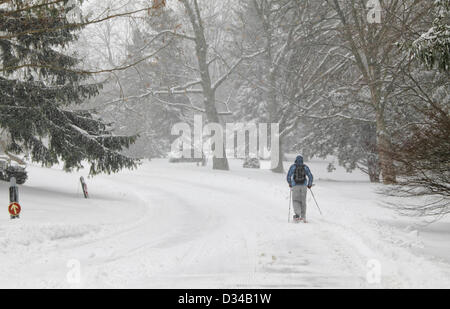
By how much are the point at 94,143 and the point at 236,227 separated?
6.24 m

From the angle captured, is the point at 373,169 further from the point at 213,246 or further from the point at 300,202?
the point at 213,246

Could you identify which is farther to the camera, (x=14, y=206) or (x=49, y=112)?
(x=49, y=112)

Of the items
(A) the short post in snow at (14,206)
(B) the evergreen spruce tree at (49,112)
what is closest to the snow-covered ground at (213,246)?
(A) the short post in snow at (14,206)

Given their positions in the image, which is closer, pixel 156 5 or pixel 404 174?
pixel 156 5

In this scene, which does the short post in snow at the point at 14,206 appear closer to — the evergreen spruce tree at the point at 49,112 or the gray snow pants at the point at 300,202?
the evergreen spruce tree at the point at 49,112

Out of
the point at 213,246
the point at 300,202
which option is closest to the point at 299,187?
the point at 300,202

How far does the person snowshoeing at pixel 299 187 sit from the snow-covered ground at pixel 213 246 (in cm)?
43

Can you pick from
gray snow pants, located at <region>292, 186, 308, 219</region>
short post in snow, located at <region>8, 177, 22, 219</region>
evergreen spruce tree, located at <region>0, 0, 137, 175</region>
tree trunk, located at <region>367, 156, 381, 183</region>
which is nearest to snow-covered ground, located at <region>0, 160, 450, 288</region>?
short post in snow, located at <region>8, 177, 22, 219</region>

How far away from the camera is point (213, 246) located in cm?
827

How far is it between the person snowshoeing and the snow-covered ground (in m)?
0.43

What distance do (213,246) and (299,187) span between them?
4487 millimetres
